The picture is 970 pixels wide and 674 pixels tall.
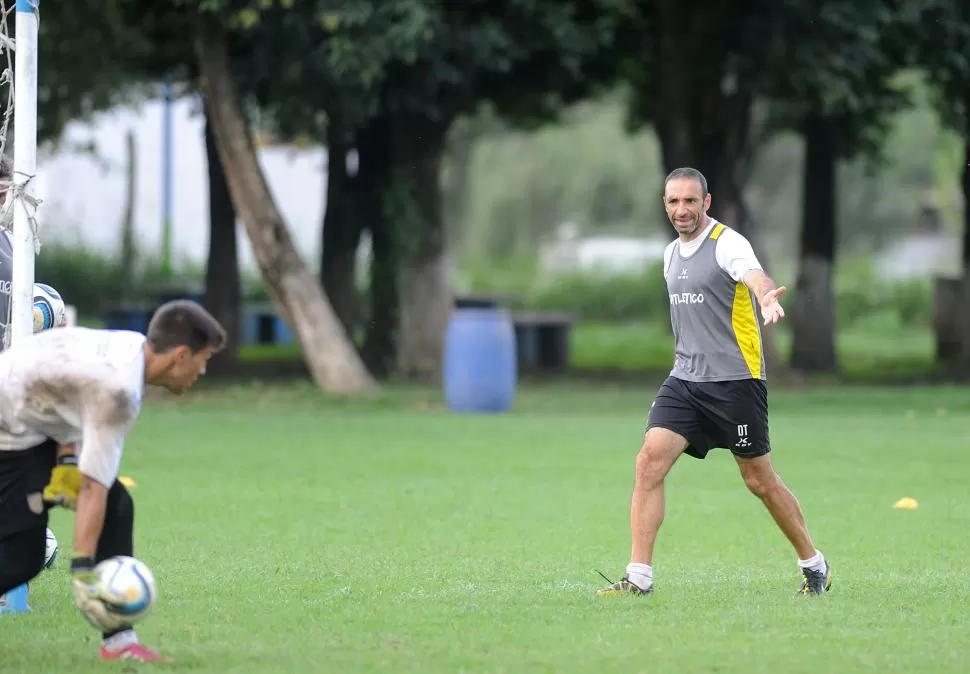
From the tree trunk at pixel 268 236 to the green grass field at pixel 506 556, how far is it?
3812mm

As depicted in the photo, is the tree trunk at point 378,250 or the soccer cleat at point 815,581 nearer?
the soccer cleat at point 815,581

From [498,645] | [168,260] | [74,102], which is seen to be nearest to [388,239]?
[74,102]

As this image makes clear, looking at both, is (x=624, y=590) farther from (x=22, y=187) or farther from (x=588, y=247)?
(x=588, y=247)

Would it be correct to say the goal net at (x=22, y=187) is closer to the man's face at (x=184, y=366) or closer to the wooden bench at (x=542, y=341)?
the man's face at (x=184, y=366)

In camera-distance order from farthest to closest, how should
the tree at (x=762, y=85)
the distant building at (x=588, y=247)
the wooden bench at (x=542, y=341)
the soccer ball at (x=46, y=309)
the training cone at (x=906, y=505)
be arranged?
the distant building at (x=588, y=247)
the wooden bench at (x=542, y=341)
the tree at (x=762, y=85)
the training cone at (x=906, y=505)
the soccer ball at (x=46, y=309)

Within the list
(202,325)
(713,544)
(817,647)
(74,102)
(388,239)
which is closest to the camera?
(202,325)

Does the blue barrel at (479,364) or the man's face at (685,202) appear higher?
the man's face at (685,202)

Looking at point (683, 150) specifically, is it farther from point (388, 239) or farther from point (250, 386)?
point (250, 386)

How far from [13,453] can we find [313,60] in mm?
15923

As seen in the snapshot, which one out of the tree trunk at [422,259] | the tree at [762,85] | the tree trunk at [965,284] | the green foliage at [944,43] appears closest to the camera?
the tree at [762,85]

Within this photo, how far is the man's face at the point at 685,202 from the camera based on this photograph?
8203 millimetres

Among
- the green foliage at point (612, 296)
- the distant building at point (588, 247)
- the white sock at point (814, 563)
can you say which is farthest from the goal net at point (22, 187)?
the distant building at point (588, 247)

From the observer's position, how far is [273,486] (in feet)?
43.9

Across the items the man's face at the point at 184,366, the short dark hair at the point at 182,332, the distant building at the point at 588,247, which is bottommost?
the man's face at the point at 184,366
